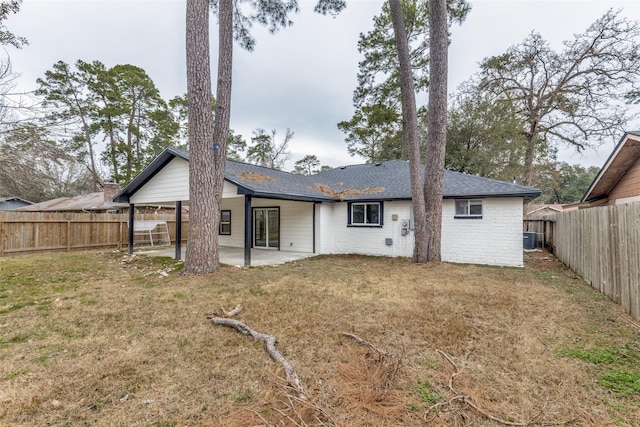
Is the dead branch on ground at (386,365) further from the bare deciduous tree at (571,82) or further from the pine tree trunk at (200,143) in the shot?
the bare deciduous tree at (571,82)

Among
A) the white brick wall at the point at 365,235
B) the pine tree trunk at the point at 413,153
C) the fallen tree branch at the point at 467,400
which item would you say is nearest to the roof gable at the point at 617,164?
the pine tree trunk at the point at 413,153

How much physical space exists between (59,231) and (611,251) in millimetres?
17077

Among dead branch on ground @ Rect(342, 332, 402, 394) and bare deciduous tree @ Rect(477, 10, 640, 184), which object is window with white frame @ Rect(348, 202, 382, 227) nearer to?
dead branch on ground @ Rect(342, 332, 402, 394)

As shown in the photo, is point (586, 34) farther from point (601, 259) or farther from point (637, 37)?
point (601, 259)

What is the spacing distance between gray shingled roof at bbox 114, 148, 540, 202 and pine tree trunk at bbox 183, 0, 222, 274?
129 centimetres

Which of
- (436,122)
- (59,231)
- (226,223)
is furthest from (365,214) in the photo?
(59,231)

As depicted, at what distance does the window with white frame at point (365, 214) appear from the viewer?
410 inches

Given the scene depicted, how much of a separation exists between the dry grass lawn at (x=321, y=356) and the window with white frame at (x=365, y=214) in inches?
193

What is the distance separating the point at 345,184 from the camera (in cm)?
1248

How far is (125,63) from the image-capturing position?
1994 centimetres

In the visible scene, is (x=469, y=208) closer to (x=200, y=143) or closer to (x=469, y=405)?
(x=469, y=405)

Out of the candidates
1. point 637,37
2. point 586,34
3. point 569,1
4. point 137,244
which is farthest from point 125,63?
point 637,37

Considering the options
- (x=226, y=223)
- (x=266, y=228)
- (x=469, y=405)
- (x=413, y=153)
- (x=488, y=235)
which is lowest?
(x=469, y=405)

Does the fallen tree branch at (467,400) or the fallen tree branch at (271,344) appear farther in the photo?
the fallen tree branch at (271,344)
